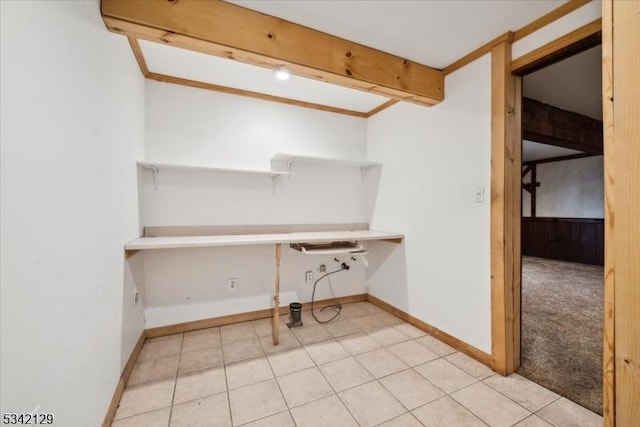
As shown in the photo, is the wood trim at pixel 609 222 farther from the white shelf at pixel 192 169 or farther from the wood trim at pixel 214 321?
the wood trim at pixel 214 321

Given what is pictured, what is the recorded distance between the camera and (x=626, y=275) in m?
0.95

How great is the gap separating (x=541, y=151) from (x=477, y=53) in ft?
16.3

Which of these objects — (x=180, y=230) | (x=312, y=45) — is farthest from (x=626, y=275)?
(x=180, y=230)

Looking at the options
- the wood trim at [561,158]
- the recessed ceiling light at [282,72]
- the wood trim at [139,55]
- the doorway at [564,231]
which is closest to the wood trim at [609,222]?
the doorway at [564,231]

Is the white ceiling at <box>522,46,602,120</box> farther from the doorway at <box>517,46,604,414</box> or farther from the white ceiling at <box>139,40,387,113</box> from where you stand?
the white ceiling at <box>139,40,387,113</box>

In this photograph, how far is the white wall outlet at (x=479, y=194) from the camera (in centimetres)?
194

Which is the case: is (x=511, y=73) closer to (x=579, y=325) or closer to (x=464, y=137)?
(x=464, y=137)

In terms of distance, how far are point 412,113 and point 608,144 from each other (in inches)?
69.5

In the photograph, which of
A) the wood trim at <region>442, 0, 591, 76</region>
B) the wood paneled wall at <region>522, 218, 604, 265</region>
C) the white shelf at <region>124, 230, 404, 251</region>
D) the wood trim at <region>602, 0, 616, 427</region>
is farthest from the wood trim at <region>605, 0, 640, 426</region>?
the wood paneled wall at <region>522, 218, 604, 265</region>

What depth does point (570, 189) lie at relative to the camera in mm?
5918

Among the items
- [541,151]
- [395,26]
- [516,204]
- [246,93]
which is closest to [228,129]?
[246,93]

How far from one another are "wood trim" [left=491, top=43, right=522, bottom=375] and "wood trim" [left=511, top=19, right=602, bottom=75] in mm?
81

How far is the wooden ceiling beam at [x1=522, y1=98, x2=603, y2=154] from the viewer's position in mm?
2848

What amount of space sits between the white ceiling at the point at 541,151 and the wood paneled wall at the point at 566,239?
144cm
